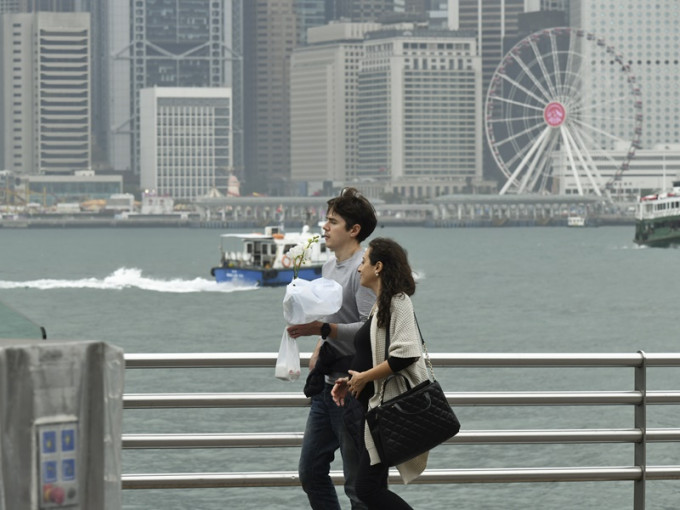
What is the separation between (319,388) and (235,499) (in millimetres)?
8731

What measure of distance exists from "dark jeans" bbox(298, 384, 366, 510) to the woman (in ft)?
0.51

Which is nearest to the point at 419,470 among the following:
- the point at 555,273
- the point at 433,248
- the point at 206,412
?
the point at 206,412

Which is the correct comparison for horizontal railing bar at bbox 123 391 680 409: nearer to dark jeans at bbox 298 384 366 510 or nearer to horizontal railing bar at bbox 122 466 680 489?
dark jeans at bbox 298 384 366 510

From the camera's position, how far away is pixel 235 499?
14.9 m

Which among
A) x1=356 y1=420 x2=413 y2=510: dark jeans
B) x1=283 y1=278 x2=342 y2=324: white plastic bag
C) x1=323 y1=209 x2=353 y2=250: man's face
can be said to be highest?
x1=323 y1=209 x2=353 y2=250: man's face

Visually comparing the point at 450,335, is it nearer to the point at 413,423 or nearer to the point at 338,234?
the point at 338,234

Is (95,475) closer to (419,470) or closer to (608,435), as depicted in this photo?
(419,470)

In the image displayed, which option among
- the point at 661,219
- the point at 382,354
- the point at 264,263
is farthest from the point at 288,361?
the point at 661,219

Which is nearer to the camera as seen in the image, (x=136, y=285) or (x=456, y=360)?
(x=456, y=360)

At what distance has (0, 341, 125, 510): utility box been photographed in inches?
151

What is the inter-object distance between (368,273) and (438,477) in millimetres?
1194

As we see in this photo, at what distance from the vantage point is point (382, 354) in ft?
20.0

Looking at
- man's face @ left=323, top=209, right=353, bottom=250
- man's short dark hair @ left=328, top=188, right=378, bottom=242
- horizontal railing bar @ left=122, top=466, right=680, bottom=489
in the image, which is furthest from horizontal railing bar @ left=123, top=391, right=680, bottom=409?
man's short dark hair @ left=328, top=188, right=378, bottom=242

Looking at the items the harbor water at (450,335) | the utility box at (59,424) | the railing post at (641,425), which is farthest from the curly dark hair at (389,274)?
the utility box at (59,424)
